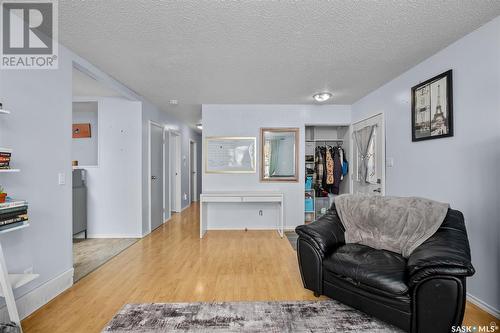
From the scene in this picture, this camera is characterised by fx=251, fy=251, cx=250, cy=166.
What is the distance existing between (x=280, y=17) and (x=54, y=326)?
9.52 ft

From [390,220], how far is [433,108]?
4.22ft

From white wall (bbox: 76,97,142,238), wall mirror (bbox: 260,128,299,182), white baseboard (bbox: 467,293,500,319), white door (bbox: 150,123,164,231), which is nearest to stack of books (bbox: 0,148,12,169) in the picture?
white wall (bbox: 76,97,142,238)

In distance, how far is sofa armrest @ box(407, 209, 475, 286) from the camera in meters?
1.57

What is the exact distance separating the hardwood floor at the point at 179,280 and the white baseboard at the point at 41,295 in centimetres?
5

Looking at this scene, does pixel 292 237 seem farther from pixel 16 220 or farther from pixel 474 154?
pixel 16 220

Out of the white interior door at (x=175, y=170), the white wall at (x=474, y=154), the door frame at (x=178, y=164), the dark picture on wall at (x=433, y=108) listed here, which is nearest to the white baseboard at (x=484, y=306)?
the white wall at (x=474, y=154)

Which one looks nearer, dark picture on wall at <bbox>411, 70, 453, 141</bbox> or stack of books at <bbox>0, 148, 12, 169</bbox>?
stack of books at <bbox>0, 148, 12, 169</bbox>

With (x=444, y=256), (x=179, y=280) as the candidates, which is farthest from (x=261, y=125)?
(x=444, y=256)

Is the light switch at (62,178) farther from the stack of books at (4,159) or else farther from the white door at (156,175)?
the white door at (156,175)

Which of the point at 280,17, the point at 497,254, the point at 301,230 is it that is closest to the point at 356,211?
the point at 301,230

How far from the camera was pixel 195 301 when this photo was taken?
7.22 feet

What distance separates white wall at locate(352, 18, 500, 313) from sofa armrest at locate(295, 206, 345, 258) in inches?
42.5

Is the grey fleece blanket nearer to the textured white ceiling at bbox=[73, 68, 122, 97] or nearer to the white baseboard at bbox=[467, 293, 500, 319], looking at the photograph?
the white baseboard at bbox=[467, 293, 500, 319]

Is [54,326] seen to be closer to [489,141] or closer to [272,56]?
[272,56]
